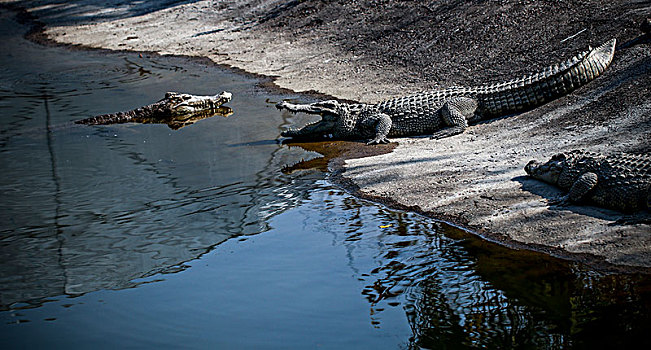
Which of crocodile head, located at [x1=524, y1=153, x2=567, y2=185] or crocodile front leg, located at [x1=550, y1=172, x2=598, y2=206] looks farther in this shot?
crocodile head, located at [x1=524, y1=153, x2=567, y2=185]

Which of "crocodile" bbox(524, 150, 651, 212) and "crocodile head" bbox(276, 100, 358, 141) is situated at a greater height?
"crocodile head" bbox(276, 100, 358, 141)

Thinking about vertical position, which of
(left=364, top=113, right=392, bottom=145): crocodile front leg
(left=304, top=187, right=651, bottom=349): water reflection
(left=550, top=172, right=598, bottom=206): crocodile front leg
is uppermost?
(left=364, top=113, right=392, bottom=145): crocodile front leg

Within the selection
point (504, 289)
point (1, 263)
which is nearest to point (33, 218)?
point (1, 263)

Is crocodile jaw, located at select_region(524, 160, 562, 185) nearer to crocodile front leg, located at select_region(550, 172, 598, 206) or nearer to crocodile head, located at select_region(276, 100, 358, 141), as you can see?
crocodile front leg, located at select_region(550, 172, 598, 206)

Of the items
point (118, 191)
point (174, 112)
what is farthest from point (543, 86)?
point (174, 112)

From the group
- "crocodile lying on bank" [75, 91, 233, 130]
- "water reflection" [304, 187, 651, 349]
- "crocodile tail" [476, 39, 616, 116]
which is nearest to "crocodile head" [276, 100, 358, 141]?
"crocodile tail" [476, 39, 616, 116]

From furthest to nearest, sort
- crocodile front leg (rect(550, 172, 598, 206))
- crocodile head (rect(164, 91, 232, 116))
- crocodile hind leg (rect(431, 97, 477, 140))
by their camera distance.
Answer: crocodile head (rect(164, 91, 232, 116)) < crocodile hind leg (rect(431, 97, 477, 140)) < crocodile front leg (rect(550, 172, 598, 206))

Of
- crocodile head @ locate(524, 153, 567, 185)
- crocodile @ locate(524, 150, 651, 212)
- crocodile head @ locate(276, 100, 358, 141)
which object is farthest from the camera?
crocodile head @ locate(276, 100, 358, 141)

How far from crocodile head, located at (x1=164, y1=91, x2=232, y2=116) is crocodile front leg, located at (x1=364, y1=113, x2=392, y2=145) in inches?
144

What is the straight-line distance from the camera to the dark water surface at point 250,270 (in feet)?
13.0

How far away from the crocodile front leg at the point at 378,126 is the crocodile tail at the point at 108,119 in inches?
172

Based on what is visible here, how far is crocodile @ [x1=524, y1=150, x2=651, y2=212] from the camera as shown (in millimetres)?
4957

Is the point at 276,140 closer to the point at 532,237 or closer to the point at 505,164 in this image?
the point at 505,164

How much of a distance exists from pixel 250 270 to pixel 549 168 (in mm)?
2941
